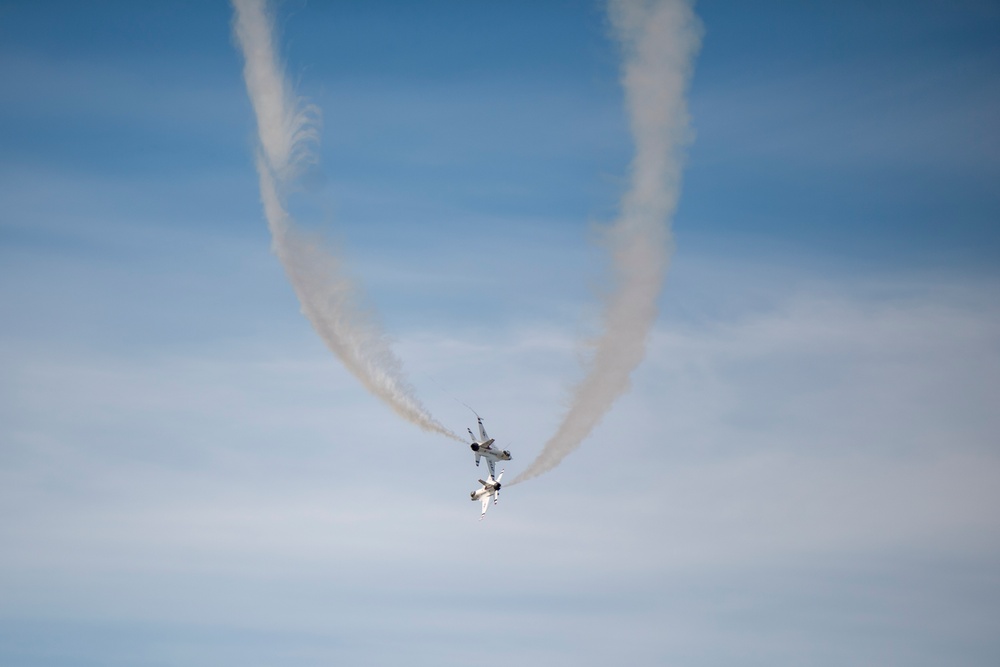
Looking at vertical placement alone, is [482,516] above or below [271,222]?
below

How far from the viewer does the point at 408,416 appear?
7550 cm

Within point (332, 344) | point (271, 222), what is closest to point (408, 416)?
point (332, 344)

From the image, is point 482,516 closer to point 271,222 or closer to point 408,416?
point 408,416

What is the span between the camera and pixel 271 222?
2785 inches

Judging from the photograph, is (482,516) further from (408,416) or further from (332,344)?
(332,344)

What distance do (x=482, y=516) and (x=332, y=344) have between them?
53.9ft

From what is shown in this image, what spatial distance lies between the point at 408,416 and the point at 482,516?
1019 cm

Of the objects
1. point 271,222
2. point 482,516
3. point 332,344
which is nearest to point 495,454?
point 482,516

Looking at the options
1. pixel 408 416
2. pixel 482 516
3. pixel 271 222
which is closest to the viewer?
pixel 271 222

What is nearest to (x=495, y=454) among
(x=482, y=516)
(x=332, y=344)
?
(x=482, y=516)

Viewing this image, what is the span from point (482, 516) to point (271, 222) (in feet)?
77.3

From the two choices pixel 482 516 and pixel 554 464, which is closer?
pixel 554 464

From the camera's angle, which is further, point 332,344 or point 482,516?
point 482,516

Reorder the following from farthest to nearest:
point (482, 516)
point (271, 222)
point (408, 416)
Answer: point (482, 516)
point (408, 416)
point (271, 222)
